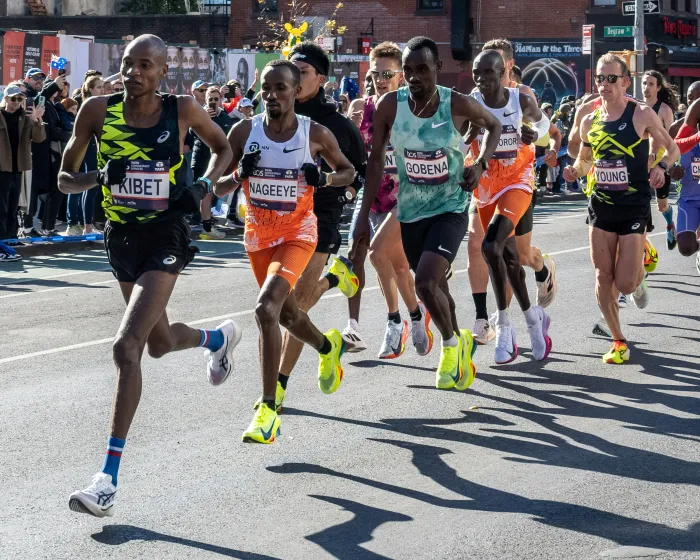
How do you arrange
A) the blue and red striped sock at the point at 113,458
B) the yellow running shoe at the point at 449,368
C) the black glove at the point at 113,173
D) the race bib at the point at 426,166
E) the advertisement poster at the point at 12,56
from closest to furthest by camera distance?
the blue and red striped sock at the point at 113,458, the black glove at the point at 113,173, the yellow running shoe at the point at 449,368, the race bib at the point at 426,166, the advertisement poster at the point at 12,56

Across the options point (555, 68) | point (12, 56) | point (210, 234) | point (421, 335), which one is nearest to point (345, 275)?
point (421, 335)

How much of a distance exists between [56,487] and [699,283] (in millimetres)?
9064

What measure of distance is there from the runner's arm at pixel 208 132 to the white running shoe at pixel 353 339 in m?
2.99

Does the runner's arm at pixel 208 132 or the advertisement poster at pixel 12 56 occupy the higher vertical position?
the advertisement poster at pixel 12 56

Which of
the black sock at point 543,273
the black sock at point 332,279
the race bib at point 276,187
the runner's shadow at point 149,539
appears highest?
the race bib at point 276,187

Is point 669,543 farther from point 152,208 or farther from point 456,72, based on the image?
point 456,72

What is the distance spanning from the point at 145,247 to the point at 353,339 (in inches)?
137

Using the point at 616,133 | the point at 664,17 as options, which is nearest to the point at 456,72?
the point at 664,17

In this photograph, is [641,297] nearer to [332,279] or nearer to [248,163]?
[332,279]

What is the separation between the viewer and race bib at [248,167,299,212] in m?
6.95

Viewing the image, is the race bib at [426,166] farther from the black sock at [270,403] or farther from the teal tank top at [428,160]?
the black sock at [270,403]

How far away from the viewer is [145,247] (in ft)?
20.0

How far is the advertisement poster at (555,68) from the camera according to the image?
4912cm


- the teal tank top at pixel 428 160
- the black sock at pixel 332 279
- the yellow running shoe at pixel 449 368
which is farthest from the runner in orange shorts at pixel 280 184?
the black sock at pixel 332 279
